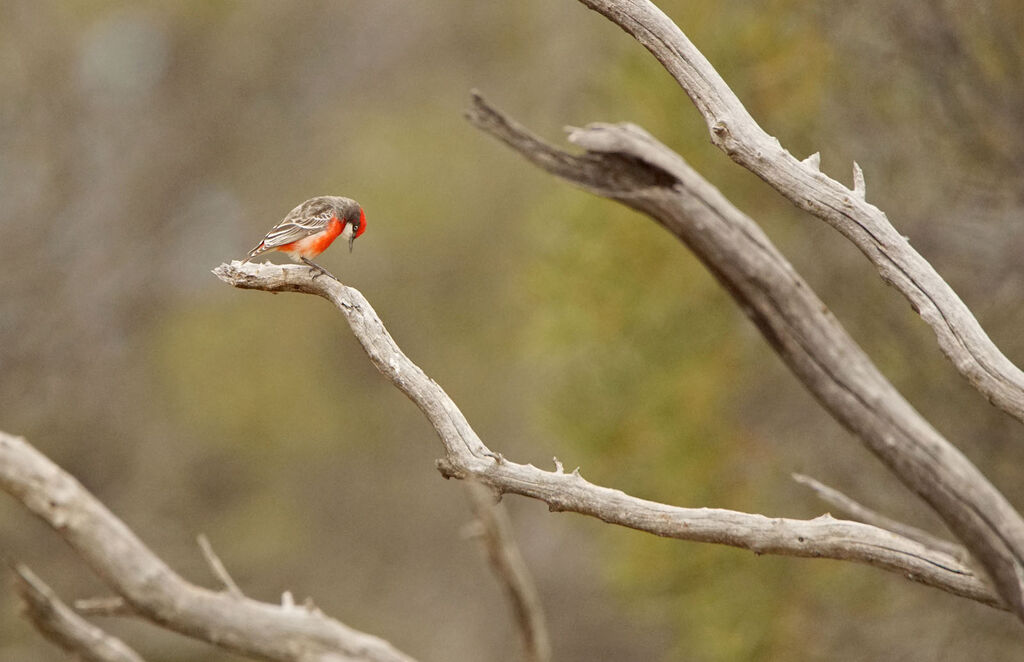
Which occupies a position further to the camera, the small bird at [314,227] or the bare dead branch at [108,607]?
the bare dead branch at [108,607]

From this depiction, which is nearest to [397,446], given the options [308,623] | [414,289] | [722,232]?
[414,289]

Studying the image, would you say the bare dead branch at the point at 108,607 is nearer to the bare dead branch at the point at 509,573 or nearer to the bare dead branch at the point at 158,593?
the bare dead branch at the point at 158,593

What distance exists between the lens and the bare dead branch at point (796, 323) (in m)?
2.39

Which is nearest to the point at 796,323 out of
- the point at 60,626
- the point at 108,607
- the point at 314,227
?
the point at 314,227

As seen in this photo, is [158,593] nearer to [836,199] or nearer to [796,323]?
[796,323]

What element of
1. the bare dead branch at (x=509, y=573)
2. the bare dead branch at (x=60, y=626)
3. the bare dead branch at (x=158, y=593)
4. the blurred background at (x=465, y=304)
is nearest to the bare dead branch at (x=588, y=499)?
the bare dead branch at (x=158, y=593)

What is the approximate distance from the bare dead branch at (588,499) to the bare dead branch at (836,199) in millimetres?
485

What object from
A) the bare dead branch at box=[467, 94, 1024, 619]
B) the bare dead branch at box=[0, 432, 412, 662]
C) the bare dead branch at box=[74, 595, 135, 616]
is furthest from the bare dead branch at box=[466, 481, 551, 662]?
the bare dead branch at box=[467, 94, 1024, 619]

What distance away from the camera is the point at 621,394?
8.72 m

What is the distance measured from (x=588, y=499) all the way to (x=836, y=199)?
98cm

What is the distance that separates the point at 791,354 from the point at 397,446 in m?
15.4

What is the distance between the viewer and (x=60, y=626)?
3846 mm

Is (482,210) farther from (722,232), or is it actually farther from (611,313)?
(722,232)

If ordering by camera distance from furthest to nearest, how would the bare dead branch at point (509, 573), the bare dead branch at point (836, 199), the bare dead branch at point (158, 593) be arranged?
the bare dead branch at point (509, 573)
the bare dead branch at point (158, 593)
the bare dead branch at point (836, 199)
